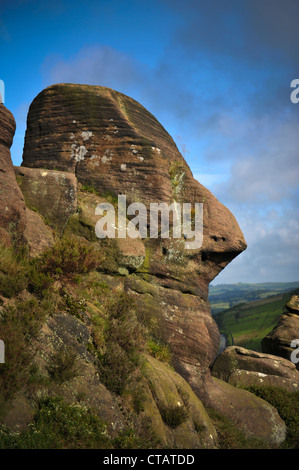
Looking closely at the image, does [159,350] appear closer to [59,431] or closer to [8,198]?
[59,431]

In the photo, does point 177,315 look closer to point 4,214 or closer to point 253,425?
point 253,425

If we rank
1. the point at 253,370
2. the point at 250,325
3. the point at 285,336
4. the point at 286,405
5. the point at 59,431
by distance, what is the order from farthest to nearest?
the point at 250,325 < the point at 285,336 < the point at 253,370 < the point at 286,405 < the point at 59,431

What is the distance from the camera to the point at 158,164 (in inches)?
671

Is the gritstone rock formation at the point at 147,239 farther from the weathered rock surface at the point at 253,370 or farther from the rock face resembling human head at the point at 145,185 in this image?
the weathered rock surface at the point at 253,370

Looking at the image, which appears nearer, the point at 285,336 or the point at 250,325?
the point at 285,336

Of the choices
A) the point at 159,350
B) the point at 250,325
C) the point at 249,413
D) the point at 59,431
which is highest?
the point at 59,431

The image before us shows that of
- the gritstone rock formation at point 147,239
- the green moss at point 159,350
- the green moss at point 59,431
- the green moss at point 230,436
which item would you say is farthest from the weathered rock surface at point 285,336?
the green moss at point 59,431

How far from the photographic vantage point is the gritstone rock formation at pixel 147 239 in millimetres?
13086

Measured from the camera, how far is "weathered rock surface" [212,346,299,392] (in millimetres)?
17812

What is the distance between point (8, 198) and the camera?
1079 centimetres

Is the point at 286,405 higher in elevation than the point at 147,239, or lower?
lower

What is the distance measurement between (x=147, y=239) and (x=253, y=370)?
11.6 metres

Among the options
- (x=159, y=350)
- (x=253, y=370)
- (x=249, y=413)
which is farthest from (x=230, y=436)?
(x=253, y=370)
